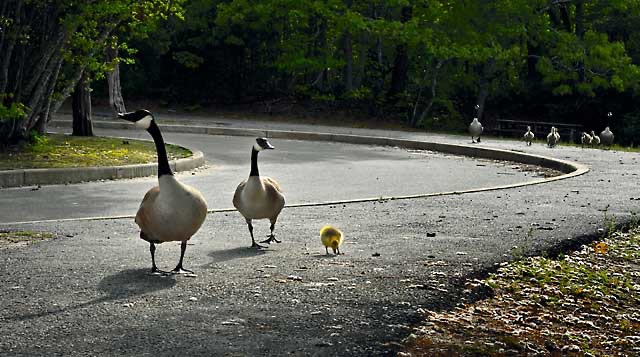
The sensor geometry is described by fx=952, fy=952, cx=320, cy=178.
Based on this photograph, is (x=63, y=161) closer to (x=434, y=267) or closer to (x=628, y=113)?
(x=434, y=267)

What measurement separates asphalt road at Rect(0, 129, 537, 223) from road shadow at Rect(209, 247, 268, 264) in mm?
3378

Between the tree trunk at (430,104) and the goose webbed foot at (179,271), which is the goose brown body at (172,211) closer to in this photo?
the goose webbed foot at (179,271)

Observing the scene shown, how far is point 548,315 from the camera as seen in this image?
263 inches

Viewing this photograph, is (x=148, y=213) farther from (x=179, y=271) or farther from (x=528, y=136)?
(x=528, y=136)

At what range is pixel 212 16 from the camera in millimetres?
42375

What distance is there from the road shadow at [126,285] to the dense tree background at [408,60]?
1045 inches

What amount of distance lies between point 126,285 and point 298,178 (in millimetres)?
10354

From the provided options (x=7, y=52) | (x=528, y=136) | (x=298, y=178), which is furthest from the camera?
(x=528, y=136)

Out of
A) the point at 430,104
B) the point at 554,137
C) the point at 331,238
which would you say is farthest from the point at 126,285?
the point at 430,104

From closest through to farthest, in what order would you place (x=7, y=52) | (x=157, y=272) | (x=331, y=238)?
(x=157, y=272)
(x=331, y=238)
(x=7, y=52)

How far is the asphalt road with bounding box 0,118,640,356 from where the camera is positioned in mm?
5754

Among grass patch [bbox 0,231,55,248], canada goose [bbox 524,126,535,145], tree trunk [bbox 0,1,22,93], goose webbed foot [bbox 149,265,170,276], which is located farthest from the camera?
canada goose [bbox 524,126,535,145]

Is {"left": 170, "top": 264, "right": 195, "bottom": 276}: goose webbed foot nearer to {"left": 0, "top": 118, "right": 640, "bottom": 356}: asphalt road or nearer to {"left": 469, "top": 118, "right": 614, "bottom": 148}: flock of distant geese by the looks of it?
{"left": 0, "top": 118, "right": 640, "bottom": 356}: asphalt road

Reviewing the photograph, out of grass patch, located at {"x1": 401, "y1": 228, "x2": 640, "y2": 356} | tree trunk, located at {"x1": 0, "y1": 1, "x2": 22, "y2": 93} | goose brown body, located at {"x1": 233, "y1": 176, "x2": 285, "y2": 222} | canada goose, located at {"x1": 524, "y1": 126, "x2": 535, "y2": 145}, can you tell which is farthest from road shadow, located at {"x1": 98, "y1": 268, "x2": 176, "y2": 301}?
canada goose, located at {"x1": 524, "y1": 126, "x2": 535, "y2": 145}
